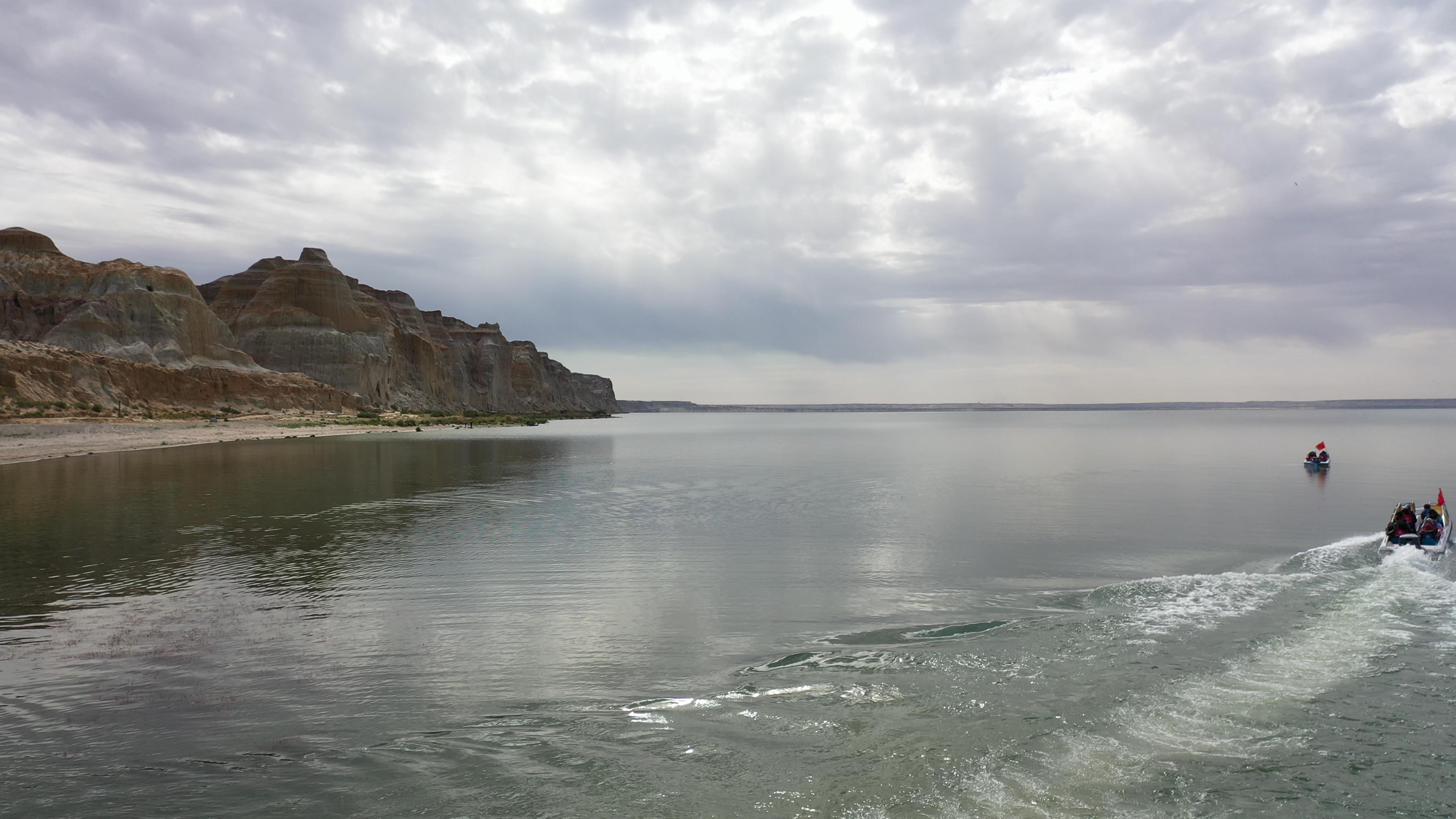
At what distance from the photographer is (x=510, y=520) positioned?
2334 cm

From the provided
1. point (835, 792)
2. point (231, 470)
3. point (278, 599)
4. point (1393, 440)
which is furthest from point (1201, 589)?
point (1393, 440)

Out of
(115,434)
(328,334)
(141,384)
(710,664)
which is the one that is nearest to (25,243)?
(328,334)

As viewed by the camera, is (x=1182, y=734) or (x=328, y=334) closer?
(x=1182, y=734)

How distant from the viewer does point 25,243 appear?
396 feet

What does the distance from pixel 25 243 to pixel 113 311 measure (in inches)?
1386

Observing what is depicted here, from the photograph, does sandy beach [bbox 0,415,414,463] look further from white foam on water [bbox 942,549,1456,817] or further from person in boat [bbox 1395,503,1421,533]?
person in boat [bbox 1395,503,1421,533]

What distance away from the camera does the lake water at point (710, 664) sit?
22.8ft

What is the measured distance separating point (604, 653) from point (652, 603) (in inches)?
114

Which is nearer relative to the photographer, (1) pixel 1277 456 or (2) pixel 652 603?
(2) pixel 652 603

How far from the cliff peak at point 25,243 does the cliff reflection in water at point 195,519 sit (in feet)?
345

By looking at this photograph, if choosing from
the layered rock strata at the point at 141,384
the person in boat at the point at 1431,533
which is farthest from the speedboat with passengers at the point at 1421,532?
the layered rock strata at the point at 141,384

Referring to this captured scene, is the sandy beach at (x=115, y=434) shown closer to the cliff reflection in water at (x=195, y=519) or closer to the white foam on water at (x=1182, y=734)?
the cliff reflection in water at (x=195, y=519)

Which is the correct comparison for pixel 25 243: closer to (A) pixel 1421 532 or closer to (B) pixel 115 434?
(B) pixel 115 434

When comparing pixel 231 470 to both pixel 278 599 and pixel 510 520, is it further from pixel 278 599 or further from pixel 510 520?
pixel 278 599
